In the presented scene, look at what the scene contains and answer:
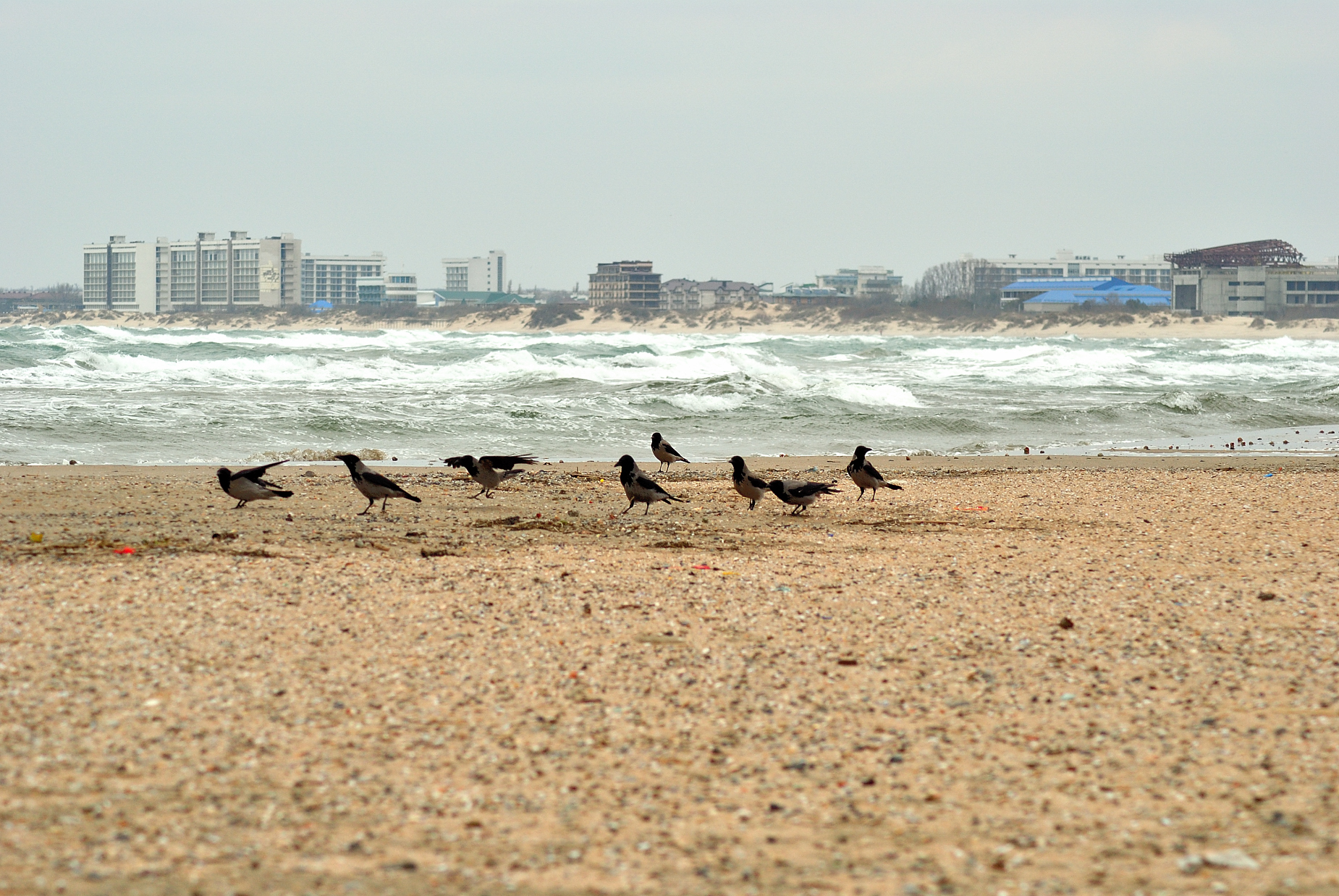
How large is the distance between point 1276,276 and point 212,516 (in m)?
133

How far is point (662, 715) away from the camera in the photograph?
514 cm

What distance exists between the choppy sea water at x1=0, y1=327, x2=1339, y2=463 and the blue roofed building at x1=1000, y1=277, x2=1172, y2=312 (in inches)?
3661

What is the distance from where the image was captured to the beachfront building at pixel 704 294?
164 metres

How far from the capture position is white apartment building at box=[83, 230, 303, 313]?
191m

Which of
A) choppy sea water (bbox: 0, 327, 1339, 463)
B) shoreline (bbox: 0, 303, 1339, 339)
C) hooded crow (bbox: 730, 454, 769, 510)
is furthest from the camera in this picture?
shoreline (bbox: 0, 303, 1339, 339)

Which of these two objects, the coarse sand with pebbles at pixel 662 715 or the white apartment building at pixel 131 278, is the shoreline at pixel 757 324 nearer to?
the white apartment building at pixel 131 278

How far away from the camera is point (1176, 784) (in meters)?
4.39

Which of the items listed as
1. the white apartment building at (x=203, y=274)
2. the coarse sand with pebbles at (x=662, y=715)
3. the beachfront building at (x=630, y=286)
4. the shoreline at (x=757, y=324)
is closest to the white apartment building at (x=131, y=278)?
the white apartment building at (x=203, y=274)

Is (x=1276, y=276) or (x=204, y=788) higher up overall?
(x=1276, y=276)

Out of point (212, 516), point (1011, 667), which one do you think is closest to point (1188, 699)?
point (1011, 667)

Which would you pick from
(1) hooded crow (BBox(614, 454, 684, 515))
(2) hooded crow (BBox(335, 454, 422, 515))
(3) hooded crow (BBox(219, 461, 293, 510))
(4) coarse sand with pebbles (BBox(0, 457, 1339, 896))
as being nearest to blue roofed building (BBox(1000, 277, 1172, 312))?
(1) hooded crow (BBox(614, 454, 684, 515))

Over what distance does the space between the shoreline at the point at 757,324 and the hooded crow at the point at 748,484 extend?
336ft

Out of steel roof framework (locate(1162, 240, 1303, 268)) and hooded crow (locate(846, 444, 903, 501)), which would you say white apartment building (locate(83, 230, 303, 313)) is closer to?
steel roof framework (locate(1162, 240, 1303, 268))

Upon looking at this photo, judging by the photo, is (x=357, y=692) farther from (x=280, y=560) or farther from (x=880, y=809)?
(x=280, y=560)
